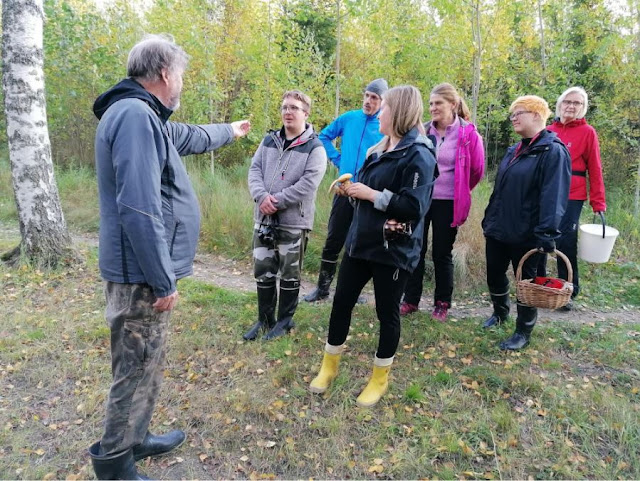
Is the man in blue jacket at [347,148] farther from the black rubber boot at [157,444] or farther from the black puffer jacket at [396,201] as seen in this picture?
the black rubber boot at [157,444]

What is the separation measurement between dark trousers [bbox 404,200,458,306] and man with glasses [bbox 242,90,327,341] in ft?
3.66

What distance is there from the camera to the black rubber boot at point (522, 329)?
11.8 ft

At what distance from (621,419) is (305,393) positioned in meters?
1.99

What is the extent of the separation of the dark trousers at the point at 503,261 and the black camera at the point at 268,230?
1789mm

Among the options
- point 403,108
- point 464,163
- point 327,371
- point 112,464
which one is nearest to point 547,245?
point 464,163

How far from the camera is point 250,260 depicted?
238 inches

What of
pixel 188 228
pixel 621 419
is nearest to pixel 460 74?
pixel 621 419

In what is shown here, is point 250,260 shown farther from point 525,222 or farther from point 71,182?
point 71,182

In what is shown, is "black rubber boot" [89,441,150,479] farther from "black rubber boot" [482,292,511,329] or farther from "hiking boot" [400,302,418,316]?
"black rubber boot" [482,292,511,329]

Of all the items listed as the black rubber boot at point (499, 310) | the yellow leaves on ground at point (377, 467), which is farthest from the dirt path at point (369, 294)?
the yellow leaves on ground at point (377, 467)

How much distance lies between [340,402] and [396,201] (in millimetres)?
1406

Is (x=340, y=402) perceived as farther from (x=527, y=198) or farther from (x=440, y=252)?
(x=527, y=198)

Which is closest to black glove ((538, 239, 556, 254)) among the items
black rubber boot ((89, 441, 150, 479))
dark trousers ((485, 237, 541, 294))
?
dark trousers ((485, 237, 541, 294))

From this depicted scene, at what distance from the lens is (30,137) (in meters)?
4.81
